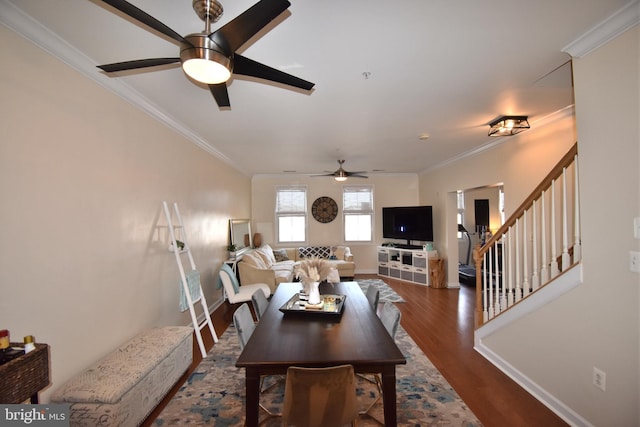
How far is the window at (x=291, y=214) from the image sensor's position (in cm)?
711

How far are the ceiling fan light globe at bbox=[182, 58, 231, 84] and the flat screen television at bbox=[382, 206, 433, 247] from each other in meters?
5.62

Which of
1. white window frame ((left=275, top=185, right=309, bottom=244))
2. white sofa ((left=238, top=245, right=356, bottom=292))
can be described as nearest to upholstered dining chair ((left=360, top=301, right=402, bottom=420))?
white sofa ((left=238, top=245, right=356, bottom=292))

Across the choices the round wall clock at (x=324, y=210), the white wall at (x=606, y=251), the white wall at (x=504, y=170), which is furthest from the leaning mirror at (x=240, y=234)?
the white wall at (x=606, y=251)

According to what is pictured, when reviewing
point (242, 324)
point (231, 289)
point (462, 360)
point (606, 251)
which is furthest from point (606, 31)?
point (231, 289)

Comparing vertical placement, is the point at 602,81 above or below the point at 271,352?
above

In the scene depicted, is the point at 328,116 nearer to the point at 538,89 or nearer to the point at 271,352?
the point at 538,89

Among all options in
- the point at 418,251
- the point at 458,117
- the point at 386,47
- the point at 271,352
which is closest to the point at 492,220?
the point at 418,251

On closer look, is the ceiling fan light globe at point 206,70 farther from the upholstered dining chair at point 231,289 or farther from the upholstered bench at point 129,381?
the upholstered dining chair at point 231,289

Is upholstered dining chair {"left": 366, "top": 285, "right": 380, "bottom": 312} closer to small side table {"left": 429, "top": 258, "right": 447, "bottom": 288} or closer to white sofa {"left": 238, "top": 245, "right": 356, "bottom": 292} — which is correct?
white sofa {"left": 238, "top": 245, "right": 356, "bottom": 292}

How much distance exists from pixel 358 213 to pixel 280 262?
2503mm

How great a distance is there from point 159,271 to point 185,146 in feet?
5.40

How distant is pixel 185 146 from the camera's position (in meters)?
3.47

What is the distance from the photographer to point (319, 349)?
1.59 meters

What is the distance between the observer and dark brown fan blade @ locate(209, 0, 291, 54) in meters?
1.07
